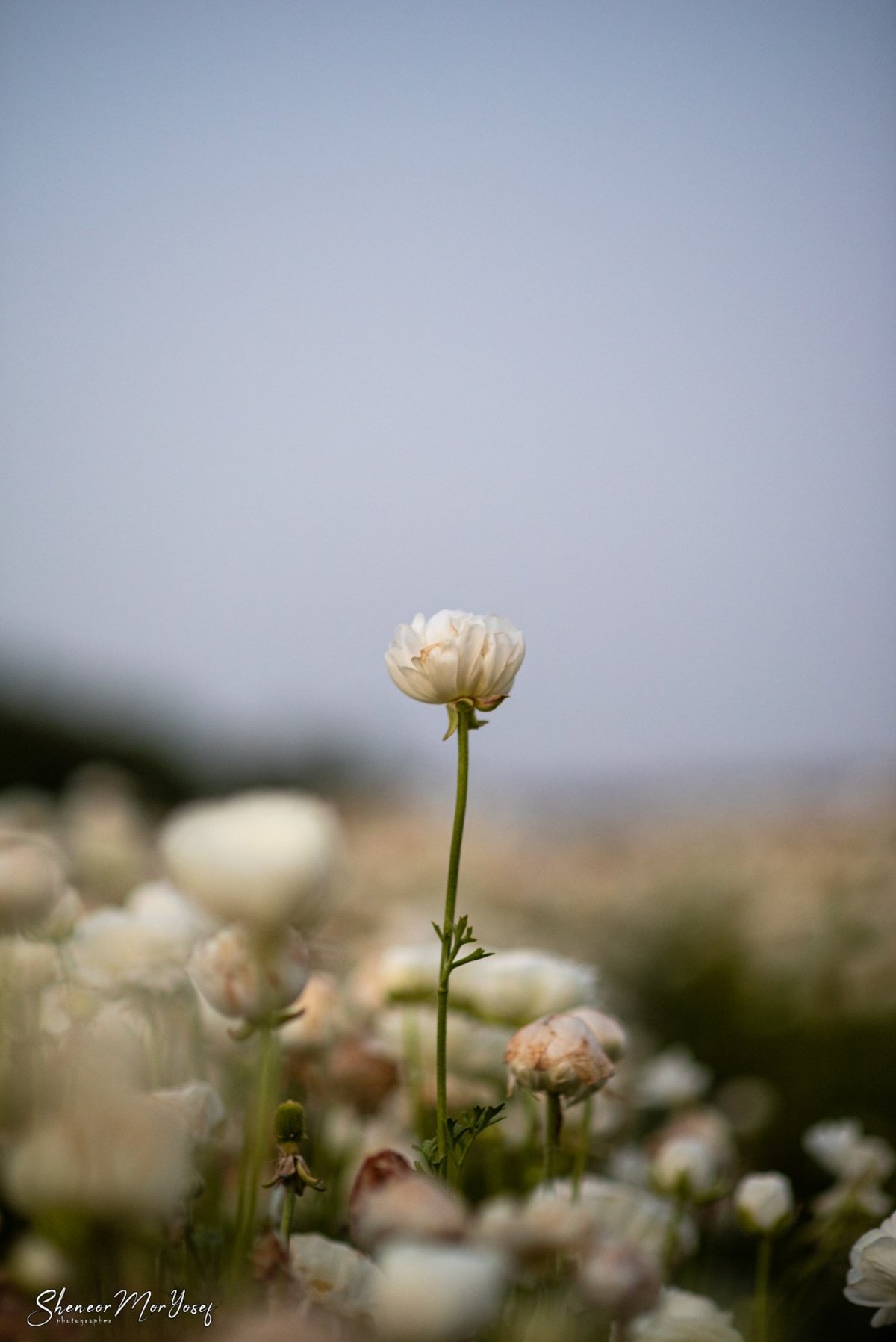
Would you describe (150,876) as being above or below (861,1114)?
above

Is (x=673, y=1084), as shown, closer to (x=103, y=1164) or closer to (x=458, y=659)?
(x=458, y=659)

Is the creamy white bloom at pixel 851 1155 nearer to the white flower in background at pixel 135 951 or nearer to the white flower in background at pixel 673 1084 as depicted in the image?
the white flower in background at pixel 673 1084

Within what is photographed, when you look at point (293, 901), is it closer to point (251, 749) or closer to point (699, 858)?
point (699, 858)

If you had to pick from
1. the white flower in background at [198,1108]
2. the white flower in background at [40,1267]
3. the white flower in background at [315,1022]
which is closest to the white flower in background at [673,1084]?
the white flower in background at [315,1022]

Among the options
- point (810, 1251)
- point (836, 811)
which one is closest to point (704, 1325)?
point (810, 1251)

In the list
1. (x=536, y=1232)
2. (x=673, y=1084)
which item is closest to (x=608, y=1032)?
(x=536, y=1232)
